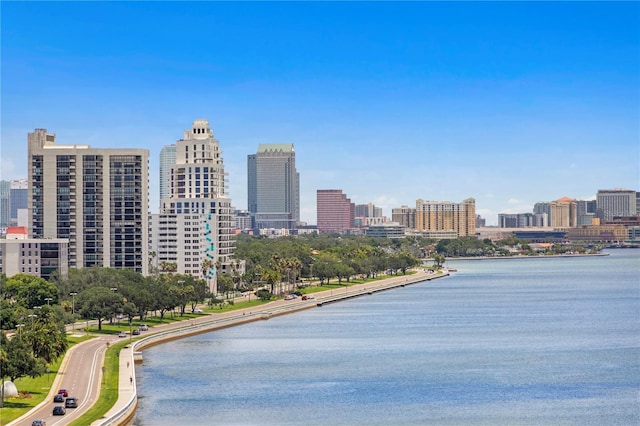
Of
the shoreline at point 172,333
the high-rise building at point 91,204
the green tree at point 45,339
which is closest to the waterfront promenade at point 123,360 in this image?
the shoreline at point 172,333

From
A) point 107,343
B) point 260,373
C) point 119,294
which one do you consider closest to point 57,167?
point 119,294

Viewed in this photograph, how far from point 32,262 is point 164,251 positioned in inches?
1454

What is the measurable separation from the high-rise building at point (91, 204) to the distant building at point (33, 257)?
22288mm

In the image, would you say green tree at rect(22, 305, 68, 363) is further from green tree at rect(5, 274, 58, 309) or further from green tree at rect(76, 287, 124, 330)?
green tree at rect(5, 274, 58, 309)

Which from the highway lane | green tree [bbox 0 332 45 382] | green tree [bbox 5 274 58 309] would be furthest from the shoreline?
green tree [bbox 5 274 58 309]

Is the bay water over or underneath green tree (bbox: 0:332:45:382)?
underneath

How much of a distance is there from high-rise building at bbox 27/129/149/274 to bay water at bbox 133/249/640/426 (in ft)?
129

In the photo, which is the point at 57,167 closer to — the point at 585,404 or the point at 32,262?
the point at 32,262

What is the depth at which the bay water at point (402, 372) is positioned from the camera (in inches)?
3241

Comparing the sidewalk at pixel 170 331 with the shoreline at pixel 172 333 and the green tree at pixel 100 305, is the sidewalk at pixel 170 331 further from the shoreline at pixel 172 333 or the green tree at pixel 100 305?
the green tree at pixel 100 305

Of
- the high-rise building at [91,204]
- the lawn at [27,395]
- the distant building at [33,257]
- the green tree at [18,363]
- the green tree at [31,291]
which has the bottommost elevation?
the lawn at [27,395]

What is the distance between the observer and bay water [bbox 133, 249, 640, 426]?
82312 millimetres

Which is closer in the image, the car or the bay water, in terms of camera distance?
the car

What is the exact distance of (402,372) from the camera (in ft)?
338
